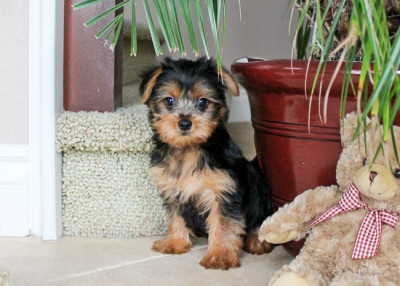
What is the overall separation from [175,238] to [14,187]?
0.60 metres

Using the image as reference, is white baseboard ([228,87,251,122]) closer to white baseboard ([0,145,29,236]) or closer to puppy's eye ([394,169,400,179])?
white baseboard ([0,145,29,236])

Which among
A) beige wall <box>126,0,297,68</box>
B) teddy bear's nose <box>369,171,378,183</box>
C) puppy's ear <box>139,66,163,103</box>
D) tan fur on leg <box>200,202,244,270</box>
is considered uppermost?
beige wall <box>126,0,297,68</box>

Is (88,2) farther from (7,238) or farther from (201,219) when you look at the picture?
(7,238)

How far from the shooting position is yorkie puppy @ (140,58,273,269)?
1649 millimetres

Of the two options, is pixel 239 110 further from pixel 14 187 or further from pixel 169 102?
pixel 14 187

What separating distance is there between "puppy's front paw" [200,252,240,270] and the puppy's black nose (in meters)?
0.39

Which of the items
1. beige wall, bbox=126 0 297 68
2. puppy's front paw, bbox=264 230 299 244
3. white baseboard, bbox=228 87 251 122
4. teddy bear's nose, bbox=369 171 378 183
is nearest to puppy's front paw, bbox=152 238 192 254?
puppy's front paw, bbox=264 230 299 244

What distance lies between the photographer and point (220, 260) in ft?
5.32

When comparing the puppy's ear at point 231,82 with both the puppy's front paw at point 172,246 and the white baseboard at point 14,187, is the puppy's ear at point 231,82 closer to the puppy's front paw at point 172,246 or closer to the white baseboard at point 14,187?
the puppy's front paw at point 172,246

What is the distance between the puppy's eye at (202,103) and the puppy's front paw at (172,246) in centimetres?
45

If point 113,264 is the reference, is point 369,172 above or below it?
above

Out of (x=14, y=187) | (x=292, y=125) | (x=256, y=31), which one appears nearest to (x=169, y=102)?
(x=292, y=125)

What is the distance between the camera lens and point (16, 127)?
1920mm

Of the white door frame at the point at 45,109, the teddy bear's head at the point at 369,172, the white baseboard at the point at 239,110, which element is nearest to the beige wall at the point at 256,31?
the white baseboard at the point at 239,110
